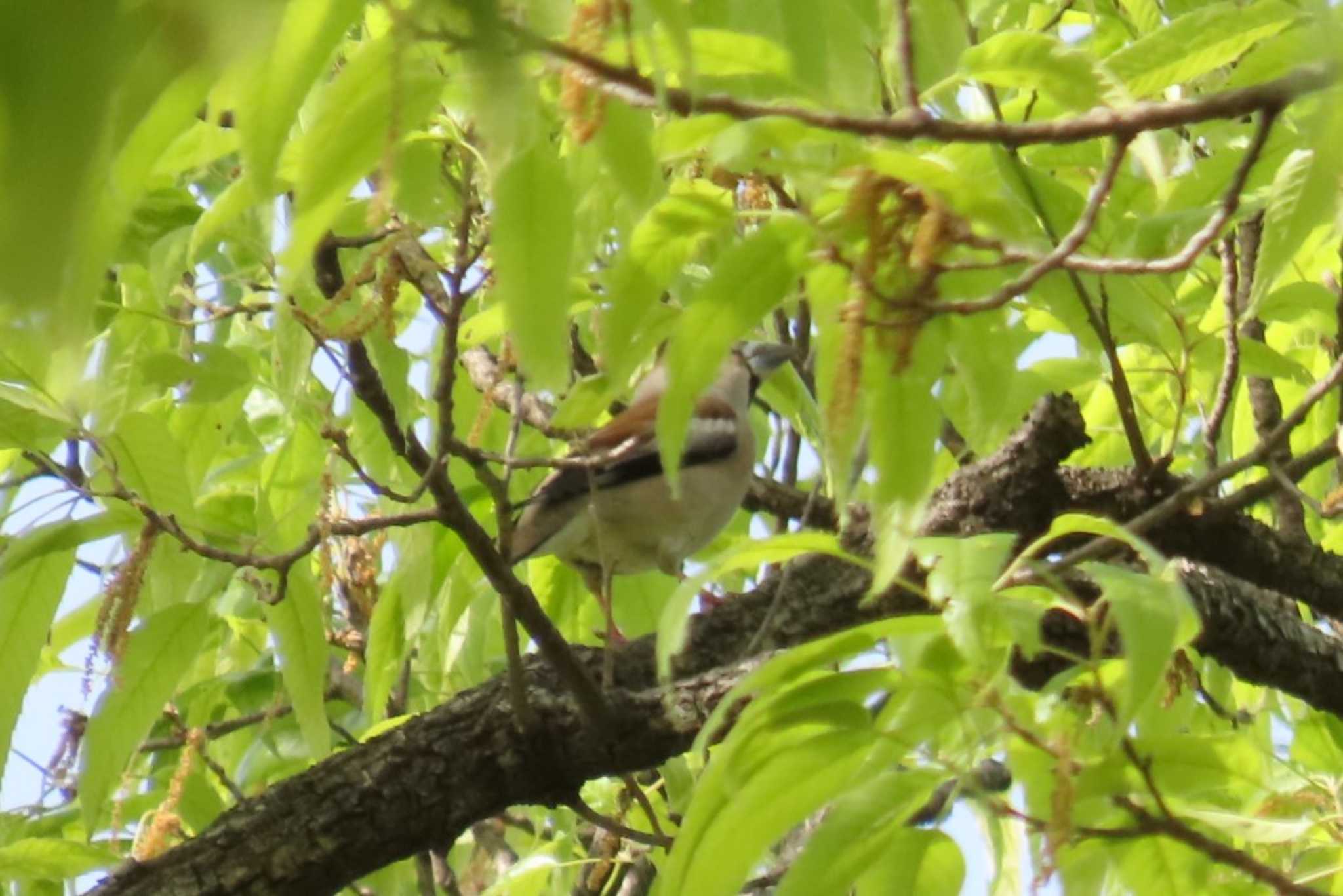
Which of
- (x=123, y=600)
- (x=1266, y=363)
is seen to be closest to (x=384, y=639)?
(x=123, y=600)

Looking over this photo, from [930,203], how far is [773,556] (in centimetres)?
49

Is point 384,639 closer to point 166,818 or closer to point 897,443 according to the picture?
point 166,818

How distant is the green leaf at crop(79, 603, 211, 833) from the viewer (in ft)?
8.26

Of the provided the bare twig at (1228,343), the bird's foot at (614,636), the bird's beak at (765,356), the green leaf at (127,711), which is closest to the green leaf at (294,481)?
the green leaf at (127,711)

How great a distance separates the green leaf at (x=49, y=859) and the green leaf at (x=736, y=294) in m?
1.83

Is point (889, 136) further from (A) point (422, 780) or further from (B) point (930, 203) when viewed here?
(A) point (422, 780)

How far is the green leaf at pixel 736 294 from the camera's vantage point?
1.57 m

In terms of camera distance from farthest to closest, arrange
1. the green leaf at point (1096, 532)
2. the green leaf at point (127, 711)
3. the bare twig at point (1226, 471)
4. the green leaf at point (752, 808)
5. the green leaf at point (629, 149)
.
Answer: the green leaf at point (127, 711)
the bare twig at point (1226, 471)
the green leaf at point (752, 808)
the green leaf at point (1096, 532)
the green leaf at point (629, 149)

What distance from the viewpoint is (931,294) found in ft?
4.98

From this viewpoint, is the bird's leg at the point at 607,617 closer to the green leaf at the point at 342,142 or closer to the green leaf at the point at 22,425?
the green leaf at the point at 22,425

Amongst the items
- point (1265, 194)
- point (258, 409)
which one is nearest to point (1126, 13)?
point (1265, 194)

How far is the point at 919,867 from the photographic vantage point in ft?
6.23

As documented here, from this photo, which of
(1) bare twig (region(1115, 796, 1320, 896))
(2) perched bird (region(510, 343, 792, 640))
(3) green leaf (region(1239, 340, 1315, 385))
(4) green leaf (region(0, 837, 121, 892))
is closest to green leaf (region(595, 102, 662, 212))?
(1) bare twig (region(1115, 796, 1320, 896))

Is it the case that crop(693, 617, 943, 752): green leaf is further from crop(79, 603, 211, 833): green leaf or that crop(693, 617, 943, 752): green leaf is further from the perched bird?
the perched bird
